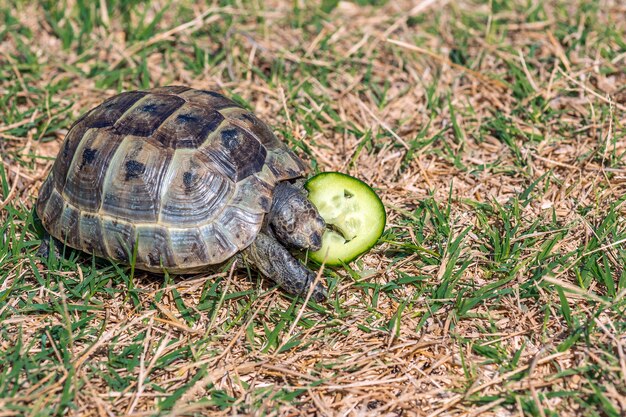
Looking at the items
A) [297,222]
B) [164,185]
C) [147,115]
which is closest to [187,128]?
[147,115]

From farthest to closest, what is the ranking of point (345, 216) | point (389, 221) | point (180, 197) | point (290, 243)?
point (389, 221)
point (345, 216)
point (290, 243)
point (180, 197)

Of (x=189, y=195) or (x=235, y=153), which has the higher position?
(x=235, y=153)

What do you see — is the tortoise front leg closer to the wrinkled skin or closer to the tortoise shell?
the wrinkled skin

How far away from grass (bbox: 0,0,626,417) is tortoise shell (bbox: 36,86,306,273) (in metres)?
0.25

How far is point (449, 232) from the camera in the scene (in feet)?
14.2

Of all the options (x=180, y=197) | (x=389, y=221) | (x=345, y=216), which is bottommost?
(x=389, y=221)

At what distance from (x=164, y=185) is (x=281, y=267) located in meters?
0.84

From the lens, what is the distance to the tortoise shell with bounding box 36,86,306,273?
3895mm

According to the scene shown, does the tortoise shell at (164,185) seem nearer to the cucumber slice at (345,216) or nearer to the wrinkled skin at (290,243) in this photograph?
the wrinkled skin at (290,243)

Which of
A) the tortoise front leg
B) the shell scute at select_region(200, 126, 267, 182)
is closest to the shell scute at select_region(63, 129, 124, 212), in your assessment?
the shell scute at select_region(200, 126, 267, 182)

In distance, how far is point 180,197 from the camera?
390 centimetres

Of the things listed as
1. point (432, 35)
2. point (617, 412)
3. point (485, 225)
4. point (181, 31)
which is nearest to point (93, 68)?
point (181, 31)

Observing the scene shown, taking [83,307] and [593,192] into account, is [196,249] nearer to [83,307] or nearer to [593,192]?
[83,307]

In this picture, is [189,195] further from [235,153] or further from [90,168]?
[90,168]
